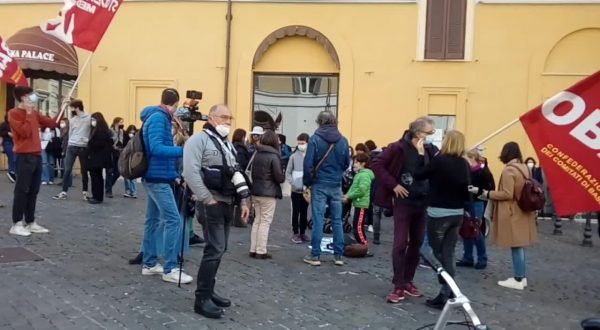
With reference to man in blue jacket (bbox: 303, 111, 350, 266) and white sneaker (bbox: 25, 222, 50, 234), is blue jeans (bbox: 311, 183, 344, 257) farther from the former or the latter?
white sneaker (bbox: 25, 222, 50, 234)

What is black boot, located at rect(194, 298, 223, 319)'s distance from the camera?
570 centimetres

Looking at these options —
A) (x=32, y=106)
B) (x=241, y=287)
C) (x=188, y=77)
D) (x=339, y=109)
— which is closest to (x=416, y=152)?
(x=241, y=287)

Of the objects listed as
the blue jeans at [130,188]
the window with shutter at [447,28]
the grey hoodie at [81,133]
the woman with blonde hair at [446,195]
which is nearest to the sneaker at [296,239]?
the woman with blonde hair at [446,195]

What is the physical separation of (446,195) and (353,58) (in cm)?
1134

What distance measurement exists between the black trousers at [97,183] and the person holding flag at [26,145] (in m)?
3.72

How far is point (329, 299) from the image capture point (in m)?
6.61

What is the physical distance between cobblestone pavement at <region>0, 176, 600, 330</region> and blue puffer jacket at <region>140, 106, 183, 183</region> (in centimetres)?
111

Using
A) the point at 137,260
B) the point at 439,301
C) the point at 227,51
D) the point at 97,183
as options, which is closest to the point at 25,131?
the point at 137,260

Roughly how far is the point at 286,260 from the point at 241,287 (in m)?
1.61

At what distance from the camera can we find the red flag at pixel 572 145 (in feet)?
19.6

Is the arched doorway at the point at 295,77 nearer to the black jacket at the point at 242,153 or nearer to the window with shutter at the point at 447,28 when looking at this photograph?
the window with shutter at the point at 447,28

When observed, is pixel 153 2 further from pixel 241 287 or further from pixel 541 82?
pixel 241 287

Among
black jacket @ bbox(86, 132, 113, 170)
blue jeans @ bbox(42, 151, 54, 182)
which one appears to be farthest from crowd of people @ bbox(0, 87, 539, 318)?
blue jeans @ bbox(42, 151, 54, 182)

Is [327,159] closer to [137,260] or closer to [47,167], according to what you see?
[137,260]
